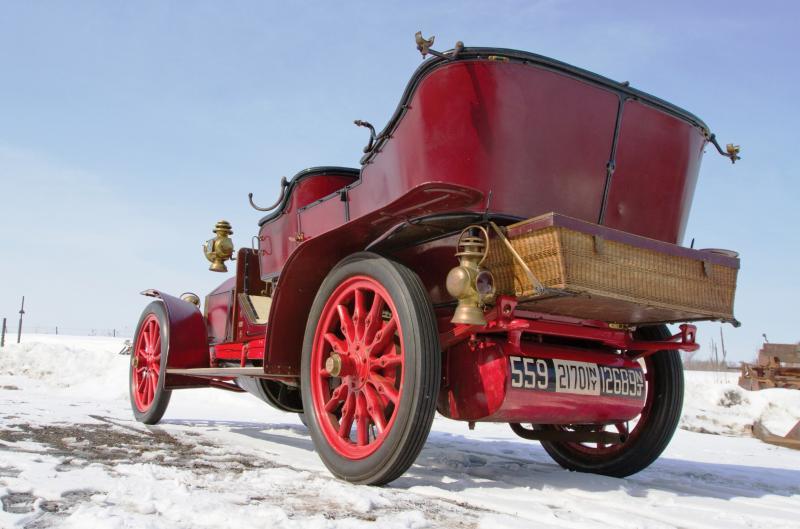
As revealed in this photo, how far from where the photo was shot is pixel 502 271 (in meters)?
3.03

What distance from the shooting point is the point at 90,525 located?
1954 millimetres

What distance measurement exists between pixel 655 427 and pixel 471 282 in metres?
1.91

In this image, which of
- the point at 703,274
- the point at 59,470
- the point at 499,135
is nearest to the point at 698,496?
the point at 703,274

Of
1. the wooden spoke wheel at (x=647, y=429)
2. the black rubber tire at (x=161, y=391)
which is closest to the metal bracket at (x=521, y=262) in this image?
the wooden spoke wheel at (x=647, y=429)

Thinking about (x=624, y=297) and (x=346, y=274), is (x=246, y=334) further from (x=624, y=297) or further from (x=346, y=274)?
(x=624, y=297)

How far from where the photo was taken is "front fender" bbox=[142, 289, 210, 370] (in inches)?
233

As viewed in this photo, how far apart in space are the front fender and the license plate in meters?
3.66

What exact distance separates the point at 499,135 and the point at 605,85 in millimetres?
649

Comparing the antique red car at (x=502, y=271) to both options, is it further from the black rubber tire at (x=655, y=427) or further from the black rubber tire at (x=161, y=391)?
the black rubber tire at (x=161, y=391)

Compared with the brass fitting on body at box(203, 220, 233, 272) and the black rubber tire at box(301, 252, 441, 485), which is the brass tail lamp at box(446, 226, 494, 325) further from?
the brass fitting on body at box(203, 220, 233, 272)

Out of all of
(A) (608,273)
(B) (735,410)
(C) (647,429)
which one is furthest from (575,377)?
(B) (735,410)

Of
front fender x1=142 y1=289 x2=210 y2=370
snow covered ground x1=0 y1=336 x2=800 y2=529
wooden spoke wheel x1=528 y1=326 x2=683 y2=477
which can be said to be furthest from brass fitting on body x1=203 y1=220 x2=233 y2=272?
wooden spoke wheel x1=528 y1=326 x2=683 y2=477

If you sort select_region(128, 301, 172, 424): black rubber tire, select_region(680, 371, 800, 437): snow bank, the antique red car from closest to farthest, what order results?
the antique red car < select_region(128, 301, 172, 424): black rubber tire < select_region(680, 371, 800, 437): snow bank

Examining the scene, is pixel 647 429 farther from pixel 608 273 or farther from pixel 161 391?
pixel 161 391
